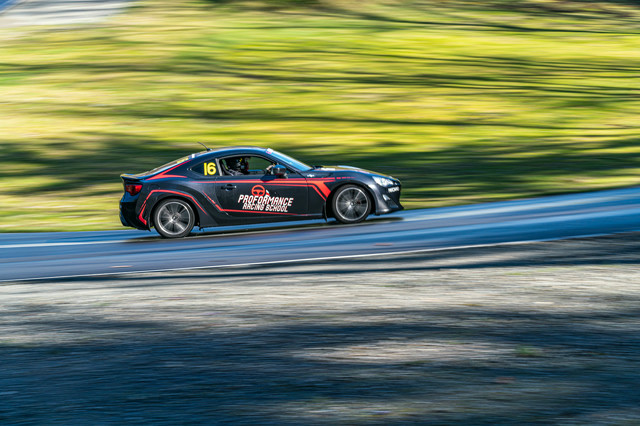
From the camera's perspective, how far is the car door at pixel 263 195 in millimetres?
13383

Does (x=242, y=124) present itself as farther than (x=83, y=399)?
Yes

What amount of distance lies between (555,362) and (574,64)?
27.7 meters

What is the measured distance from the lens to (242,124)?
963 inches

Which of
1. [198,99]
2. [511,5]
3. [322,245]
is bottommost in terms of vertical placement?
[322,245]

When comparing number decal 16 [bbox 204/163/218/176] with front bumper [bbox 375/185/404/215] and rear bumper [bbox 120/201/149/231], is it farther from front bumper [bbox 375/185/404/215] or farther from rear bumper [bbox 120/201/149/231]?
front bumper [bbox 375/185/404/215]

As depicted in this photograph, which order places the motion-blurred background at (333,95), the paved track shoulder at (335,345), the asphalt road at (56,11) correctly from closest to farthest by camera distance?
the paved track shoulder at (335,345), the motion-blurred background at (333,95), the asphalt road at (56,11)

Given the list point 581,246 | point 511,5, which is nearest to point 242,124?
point 581,246

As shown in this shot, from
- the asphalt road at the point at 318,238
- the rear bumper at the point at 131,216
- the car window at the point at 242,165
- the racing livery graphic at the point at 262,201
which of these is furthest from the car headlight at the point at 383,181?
the rear bumper at the point at 131,216

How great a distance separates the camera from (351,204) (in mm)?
13438

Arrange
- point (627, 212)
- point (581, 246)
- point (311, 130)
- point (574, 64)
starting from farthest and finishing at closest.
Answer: point (574, 64)
point (311, 130)
point (627, 212)
point (581, 246)

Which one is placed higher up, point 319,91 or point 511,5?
point 511,5

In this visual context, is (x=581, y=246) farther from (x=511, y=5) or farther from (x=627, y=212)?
(x=511, y=5)

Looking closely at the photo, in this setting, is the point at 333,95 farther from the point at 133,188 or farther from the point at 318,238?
the point at 318,238

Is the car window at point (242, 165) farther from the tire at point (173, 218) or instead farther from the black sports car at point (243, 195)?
the tire at point (173, 218)
